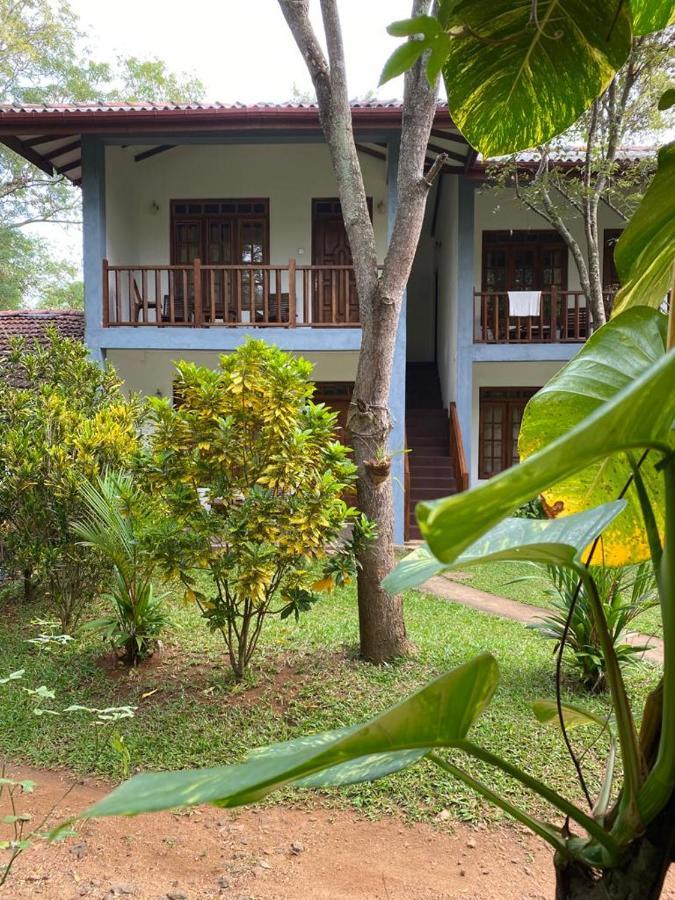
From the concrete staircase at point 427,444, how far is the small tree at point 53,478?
4.75 m

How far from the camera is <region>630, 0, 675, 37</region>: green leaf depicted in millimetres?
761

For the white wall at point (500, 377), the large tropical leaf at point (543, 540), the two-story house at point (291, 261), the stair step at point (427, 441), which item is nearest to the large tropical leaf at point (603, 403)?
the large tropical leaf at point (543, 540)

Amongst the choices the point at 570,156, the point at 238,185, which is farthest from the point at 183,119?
the point at 570,156

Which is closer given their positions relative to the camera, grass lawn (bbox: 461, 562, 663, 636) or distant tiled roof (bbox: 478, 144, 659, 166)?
grass lawn (bbox: 461, 562, 663, 636)

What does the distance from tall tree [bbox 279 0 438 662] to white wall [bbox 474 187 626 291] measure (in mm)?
6585

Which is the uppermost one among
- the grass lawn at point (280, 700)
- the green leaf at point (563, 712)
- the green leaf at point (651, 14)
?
the green leaf at point (651, 14)

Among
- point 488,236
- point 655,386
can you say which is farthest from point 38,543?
point 488,236

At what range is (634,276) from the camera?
81cm

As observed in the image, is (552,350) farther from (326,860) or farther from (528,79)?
(528,79)

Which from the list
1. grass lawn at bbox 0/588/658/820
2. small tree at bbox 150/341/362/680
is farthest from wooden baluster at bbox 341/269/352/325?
small tree at bbox 150/341/362/680

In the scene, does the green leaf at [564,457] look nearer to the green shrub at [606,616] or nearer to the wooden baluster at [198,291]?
the green shrub at [606,616]

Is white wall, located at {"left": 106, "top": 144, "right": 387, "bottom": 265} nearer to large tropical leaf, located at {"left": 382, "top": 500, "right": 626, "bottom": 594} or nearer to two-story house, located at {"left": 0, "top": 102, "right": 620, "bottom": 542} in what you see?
two-story house, located at {"left": 0, "top": 102, "right": 620, "bottom": 542}

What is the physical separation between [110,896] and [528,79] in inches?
108

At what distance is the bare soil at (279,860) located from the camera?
2.43 meters
